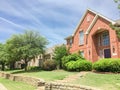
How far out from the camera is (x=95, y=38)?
2947 cm

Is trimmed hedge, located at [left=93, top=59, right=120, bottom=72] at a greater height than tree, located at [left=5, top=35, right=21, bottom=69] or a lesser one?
lesser

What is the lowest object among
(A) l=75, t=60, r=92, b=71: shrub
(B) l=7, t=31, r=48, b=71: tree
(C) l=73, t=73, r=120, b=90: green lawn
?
(C) l=73, t=73, r=120, b=90: green lawn

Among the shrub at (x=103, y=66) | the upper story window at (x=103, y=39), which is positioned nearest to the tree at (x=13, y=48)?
the upper story window at (x=103, y=39)

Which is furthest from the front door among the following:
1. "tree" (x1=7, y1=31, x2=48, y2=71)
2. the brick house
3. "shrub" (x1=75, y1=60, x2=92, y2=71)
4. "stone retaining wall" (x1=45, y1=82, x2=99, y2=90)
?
"stone retaining wall" (x1=45, y1=82, x2=99, y2=90)

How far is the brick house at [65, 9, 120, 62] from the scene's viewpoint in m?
25.0

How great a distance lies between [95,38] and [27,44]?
14.2 meters

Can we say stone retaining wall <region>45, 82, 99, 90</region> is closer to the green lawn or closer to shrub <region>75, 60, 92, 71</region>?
the green lawn

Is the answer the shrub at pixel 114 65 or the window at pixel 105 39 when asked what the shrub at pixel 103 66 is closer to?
the shrub at pixel 114 65

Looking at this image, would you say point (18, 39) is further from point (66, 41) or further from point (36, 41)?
point (66, 41)

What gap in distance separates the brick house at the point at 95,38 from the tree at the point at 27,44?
7.69 m

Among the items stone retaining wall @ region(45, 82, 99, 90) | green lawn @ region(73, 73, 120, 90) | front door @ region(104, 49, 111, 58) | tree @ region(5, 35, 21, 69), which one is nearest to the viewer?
green lawn @ region(73, 73, 120, 90)

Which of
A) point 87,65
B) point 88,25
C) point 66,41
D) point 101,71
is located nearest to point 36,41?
point 66,41

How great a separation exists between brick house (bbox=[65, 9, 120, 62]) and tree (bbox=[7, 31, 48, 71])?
25.2 ft

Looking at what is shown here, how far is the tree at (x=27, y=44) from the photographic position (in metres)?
34.9
